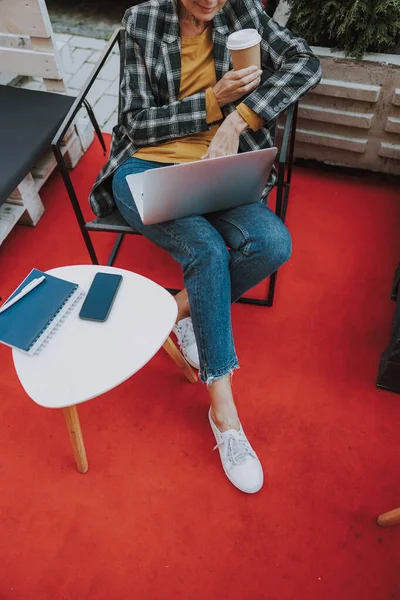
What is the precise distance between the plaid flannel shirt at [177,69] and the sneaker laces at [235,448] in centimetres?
102

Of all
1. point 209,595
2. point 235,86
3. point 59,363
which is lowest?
point 209,595

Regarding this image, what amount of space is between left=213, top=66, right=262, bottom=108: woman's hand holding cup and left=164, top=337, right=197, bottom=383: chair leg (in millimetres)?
823

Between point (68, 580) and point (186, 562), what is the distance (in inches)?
13.6

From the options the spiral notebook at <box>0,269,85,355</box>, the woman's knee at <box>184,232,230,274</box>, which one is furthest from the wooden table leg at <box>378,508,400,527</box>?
the spiral notebook at <box>0,269,85,355</box>

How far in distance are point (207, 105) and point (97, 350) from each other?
0.88 metres

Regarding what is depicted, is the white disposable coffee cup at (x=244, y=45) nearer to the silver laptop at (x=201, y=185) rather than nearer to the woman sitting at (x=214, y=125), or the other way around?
the woman sitting at (x=214, y=125)

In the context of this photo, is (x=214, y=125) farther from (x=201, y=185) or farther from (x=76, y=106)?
(x=76, y=106)

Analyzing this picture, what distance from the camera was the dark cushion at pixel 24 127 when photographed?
1943 millimetres

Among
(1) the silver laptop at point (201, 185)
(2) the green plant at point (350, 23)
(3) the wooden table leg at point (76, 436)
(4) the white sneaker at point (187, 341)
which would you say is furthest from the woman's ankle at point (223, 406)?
(2) the green plant at point (350, 23)

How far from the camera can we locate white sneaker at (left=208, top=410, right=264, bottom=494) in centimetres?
151

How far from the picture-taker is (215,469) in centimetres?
158

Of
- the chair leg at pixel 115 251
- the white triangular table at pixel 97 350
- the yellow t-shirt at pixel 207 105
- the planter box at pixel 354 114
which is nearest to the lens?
the white triangular table at pixel 97 350

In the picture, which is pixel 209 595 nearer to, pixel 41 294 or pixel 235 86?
pixel 41 294

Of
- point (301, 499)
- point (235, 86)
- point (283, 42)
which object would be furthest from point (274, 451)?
point (283, 42)
